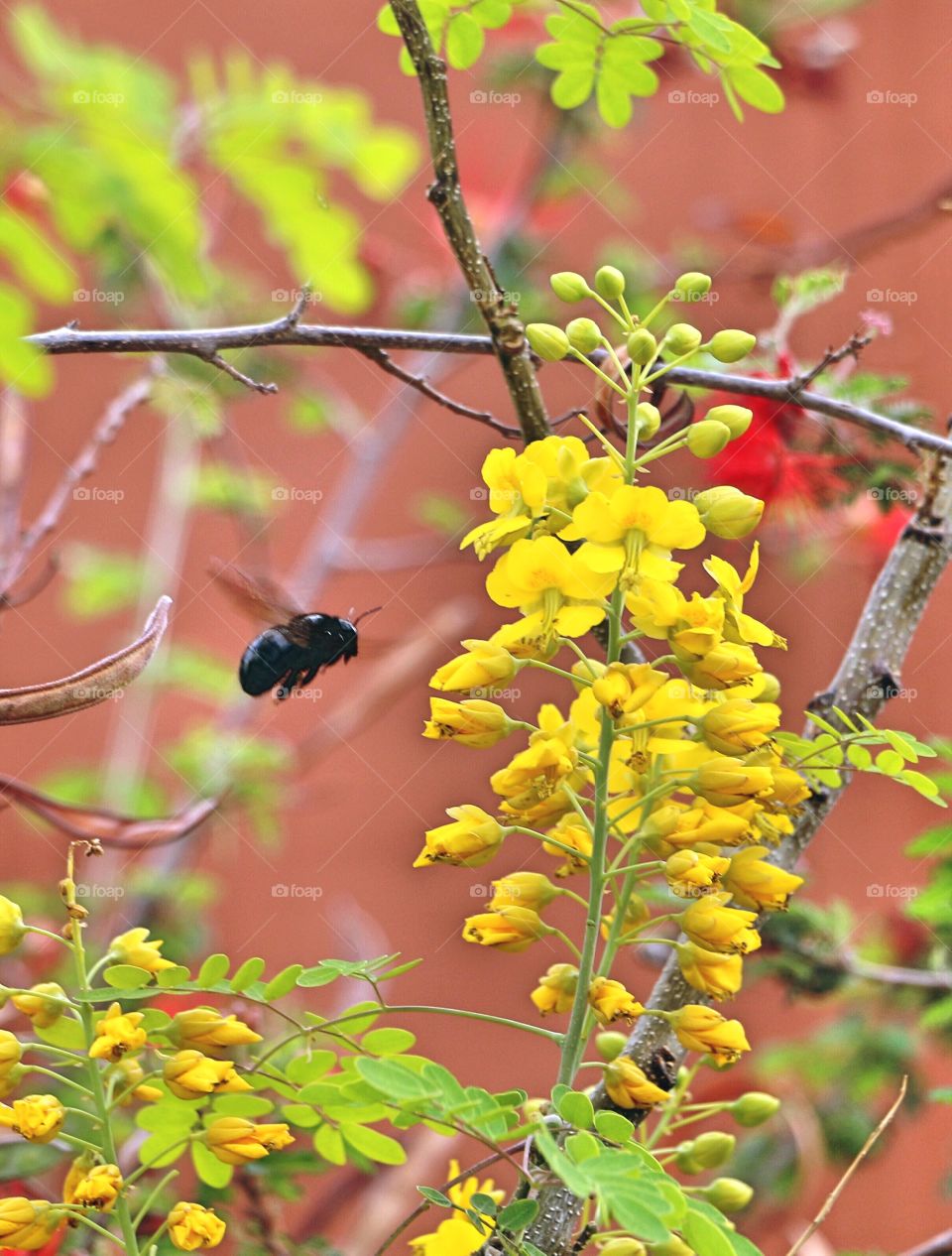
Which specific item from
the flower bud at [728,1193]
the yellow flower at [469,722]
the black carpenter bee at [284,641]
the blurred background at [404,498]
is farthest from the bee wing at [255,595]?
the blurred background at [404,498]

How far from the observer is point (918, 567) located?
0.70m

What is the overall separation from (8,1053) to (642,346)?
386mm

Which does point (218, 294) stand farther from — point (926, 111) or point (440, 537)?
point (926, 111)

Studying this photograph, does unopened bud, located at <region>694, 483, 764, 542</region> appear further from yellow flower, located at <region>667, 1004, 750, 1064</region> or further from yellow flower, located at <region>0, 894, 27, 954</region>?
yellow flower, located at <region>0, 894, 27, 954</region>

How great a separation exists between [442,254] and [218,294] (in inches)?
18.5

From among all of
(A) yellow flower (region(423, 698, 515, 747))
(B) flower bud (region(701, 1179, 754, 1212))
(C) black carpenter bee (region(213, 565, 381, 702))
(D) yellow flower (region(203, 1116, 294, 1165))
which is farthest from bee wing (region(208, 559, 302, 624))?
(B) flower bud (region(701, 1179, 754, 1212))

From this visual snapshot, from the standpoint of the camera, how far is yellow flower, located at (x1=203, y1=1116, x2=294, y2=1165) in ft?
1.64

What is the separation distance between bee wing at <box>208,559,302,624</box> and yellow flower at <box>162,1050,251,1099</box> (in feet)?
0.74

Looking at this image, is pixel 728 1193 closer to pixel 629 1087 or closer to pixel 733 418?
pixel 629 1087

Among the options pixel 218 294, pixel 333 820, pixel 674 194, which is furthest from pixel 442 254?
pixel 333 820

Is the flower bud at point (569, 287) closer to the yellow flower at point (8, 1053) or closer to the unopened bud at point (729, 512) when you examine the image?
the unopened bud at point (729, 512)

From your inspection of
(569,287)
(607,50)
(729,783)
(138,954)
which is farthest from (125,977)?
(607,50)

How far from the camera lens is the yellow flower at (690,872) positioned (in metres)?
0.48

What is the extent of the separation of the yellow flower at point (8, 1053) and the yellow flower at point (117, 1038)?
3 cm
